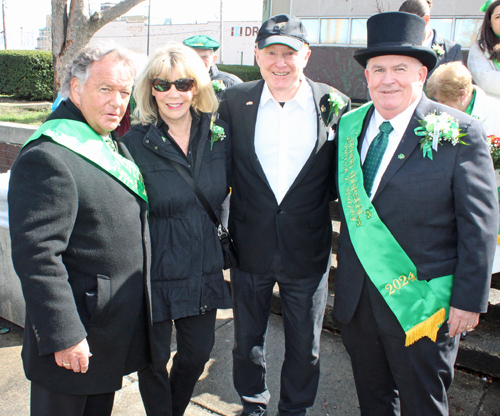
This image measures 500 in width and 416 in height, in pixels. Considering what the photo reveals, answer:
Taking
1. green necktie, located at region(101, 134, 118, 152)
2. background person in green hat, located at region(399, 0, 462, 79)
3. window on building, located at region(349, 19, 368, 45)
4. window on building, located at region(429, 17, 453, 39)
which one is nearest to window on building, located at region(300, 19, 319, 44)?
window on building, located at region(349, 19, 368, 45)

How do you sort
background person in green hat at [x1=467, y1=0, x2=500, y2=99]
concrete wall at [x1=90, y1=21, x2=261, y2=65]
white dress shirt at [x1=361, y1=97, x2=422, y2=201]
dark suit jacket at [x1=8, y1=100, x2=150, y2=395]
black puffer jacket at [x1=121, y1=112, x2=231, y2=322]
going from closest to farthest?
dark suit jacket at [x1=8, y1=100, x2=150, y2=395] < white dress shirt at [x1=361, y1=97, x2=422, y2=201] < black puffer jacket at [x1=121, y1=112, x2=231, y2=322] < background person in green hat at [x1=467, y1=0, x2=500, y2=99] < concrete wall at [x1=90, y1=21, x2=261, y2=65]

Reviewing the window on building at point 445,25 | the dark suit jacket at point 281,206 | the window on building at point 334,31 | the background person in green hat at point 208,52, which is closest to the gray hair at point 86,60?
the dark suit jacket at point 281,206

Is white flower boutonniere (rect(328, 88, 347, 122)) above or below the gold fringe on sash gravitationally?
above

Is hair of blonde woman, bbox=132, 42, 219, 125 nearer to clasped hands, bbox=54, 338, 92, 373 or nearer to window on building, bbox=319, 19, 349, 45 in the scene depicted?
clasped hands, bbox=54, 338, 92, 373

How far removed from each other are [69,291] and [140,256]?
1.19 feet

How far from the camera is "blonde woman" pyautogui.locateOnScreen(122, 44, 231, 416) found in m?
2.23

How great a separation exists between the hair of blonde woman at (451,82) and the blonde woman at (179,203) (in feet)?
4.46

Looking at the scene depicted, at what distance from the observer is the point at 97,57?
1881 mm

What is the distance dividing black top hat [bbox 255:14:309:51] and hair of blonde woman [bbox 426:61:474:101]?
87 cm

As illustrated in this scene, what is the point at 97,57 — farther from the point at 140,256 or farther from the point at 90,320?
the point at 90,320

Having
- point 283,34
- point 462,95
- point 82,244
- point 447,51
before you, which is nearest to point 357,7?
point 447,51

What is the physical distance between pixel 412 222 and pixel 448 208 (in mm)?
156

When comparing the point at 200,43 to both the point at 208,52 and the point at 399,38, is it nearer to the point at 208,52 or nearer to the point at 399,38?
the point at 208,52

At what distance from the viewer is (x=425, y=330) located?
201 cm
